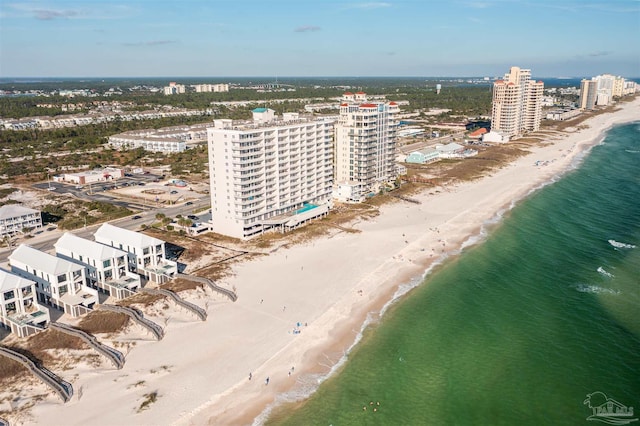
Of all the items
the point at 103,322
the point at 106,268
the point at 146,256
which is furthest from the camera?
the point at 146,256

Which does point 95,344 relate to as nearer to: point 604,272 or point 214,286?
point 214,286

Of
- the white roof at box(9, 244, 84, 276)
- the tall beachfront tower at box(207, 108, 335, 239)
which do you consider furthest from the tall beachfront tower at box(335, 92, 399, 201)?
the white roof at box(9, 244, 84, 276)

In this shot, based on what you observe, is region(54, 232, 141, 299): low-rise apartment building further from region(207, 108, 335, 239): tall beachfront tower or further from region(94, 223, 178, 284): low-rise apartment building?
region(207, 108, 335, 239): tall beachfront tower

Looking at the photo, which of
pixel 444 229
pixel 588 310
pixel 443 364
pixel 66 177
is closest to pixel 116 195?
pixel 66 177

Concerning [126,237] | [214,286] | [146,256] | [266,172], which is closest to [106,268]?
[146,256]

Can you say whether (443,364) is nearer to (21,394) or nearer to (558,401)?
(558,401)
